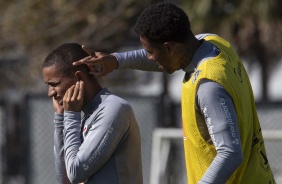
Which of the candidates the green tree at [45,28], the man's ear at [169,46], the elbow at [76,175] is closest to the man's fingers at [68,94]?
the elbow at [76,175]

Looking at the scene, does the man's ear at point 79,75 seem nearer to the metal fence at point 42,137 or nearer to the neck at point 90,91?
the neck at point 90,91

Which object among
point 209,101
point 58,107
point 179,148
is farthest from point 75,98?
point 179,148

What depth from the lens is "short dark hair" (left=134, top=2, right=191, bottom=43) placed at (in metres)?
4.15

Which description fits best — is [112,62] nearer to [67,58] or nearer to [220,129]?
[67,58]

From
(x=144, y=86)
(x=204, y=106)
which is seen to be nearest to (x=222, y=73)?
(x=204, y=106)

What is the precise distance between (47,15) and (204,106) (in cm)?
1163

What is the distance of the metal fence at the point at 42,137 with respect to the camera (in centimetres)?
952

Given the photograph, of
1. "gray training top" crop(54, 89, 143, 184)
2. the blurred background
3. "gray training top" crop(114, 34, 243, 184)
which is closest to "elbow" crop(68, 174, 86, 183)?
"gray training top" crop(54, 89, 143, 184)

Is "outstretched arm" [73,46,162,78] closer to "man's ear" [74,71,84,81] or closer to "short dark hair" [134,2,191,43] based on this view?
"man's ear" [74,71,84,81]

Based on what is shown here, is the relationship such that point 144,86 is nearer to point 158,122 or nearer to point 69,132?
point 158,122

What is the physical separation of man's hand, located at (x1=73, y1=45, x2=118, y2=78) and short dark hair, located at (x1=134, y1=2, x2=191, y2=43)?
15.0 inches

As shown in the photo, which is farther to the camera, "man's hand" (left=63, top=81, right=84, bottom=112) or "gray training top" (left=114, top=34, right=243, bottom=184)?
"man's hand" (left=63, top=81, right=84, bottom=112)

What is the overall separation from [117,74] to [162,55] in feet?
45.7

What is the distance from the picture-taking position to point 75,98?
4.43 metres
